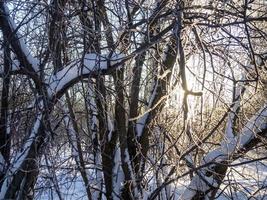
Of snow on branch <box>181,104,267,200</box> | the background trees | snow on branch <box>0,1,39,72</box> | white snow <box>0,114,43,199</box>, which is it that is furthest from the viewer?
snow on branch <box>181,104,267,200</box>

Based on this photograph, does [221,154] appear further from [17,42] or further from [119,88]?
[17,42]

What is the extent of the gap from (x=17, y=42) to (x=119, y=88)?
1067 mm

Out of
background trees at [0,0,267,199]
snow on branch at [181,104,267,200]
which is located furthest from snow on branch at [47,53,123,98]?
snow on branch at [181,104,267,200]

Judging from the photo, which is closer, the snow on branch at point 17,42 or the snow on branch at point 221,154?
the snow on branch at point 17,42

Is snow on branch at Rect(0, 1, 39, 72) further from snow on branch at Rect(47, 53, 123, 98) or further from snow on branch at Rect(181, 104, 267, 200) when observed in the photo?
snow on branch at Rect(181, 104, 267, 200)

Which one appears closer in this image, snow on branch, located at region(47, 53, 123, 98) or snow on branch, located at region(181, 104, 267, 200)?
snow on branch, located at region(47, 53, 123, 98)

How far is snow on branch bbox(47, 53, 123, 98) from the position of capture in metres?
4.15

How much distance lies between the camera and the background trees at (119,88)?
4133 mm

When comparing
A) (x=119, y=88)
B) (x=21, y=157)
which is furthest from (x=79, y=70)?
(x=21, y=157)

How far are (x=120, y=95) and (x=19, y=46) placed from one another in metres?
1.14

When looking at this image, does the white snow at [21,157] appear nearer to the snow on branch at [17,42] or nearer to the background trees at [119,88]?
the background trees at [119,88]

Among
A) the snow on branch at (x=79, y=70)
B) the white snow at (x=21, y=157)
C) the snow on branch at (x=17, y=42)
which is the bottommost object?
the white snow at (x=21, y=157)

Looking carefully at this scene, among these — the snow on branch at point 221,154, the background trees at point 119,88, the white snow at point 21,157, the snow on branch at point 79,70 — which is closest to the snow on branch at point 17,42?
the background trees at point 119,88

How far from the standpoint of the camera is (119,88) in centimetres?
496
